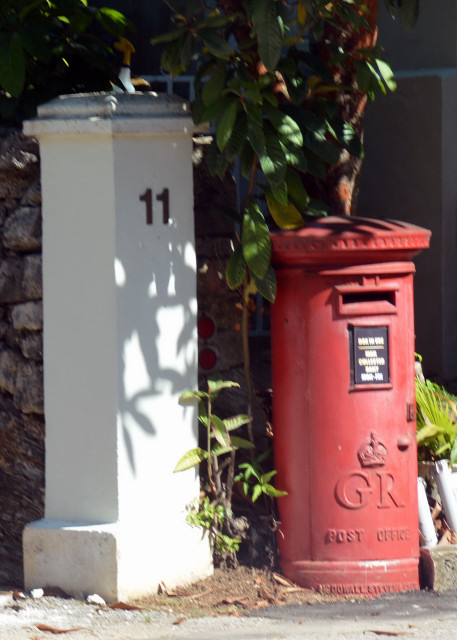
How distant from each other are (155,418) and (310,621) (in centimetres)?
108

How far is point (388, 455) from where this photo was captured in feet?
15.4

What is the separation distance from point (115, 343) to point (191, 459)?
25.4 inches

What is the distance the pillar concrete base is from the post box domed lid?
4.30ft

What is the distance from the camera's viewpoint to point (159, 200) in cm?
473

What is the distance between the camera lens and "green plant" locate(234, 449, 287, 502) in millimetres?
4785

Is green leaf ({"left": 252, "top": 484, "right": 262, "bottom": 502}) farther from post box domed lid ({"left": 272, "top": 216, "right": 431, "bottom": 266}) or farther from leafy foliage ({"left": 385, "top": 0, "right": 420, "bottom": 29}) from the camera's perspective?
leafy foliage ({"left": 385, "top": 0, "right": 420, "bottom": 29})

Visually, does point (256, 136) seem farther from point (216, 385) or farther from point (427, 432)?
point (427, 432)

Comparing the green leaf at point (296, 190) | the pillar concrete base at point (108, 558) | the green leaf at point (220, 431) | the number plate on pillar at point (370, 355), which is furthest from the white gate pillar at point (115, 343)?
the number plate on pillar at point (370, 355)

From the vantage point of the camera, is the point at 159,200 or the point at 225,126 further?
the point at 159,200

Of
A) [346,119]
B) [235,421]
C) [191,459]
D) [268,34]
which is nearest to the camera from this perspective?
[268,34]

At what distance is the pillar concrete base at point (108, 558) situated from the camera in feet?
15.1

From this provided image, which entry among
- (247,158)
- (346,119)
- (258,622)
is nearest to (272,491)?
(258,622)

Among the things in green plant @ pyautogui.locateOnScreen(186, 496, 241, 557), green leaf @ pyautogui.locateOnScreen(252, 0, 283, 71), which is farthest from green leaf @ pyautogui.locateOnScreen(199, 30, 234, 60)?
green plant @ pyautogui.locateOnScreen(186, 496, 241, 557)

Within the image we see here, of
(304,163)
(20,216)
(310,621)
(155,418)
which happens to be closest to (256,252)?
(304,163)
